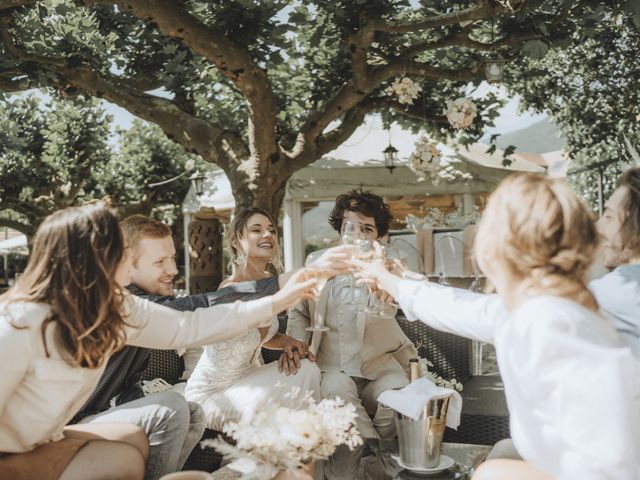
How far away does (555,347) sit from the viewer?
5.29 ft

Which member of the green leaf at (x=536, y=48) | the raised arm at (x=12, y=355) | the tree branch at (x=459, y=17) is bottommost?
the raised arm at (x=12, y=355)

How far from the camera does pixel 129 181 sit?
17703 millimetres

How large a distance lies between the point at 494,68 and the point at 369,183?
3796 mm

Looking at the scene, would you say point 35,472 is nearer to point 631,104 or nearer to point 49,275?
point 49,275

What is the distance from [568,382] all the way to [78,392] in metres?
1.62

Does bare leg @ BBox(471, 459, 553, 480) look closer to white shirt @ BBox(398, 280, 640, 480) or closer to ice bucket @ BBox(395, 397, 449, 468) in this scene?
white shirt @ BBox(398, 280, 640, 480)

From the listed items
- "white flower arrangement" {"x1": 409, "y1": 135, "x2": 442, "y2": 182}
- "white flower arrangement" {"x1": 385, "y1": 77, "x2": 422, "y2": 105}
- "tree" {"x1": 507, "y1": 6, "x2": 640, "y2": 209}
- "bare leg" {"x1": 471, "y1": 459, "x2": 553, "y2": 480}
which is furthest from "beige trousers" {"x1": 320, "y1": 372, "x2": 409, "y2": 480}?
"tree" {"x1": 507, "y1": 6, "x2": 640, "y2": 209}

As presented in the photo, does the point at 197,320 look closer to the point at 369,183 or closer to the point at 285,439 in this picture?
the point at 285,439

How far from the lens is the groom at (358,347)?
3338 millimetres

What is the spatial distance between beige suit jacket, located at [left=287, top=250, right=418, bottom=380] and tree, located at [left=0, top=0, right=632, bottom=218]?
270cm

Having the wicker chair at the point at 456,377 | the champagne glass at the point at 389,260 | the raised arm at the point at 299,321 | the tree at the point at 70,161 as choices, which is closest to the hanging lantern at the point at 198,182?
the tree at the point at 70,161

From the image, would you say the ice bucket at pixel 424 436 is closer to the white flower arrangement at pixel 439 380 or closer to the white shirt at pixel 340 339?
the white shirt at pixel 340 339

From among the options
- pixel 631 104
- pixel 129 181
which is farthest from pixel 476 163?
pixel 129 181

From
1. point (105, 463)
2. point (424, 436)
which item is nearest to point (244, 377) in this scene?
point (105, 463)
